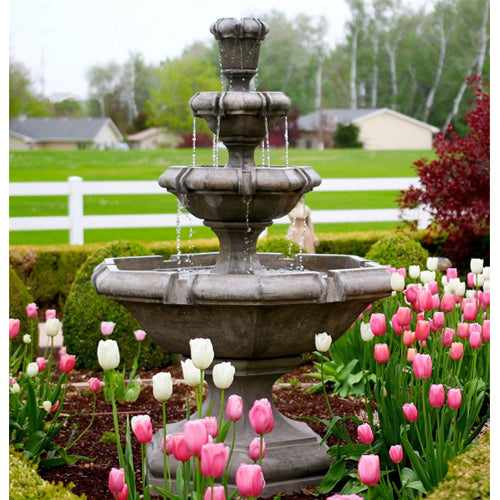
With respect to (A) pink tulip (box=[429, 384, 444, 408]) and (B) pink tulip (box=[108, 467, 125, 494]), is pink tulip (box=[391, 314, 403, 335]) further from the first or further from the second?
(B) pink tulip (box=[108, 467, 125, 494])

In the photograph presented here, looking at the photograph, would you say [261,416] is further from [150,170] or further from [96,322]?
[150,170]

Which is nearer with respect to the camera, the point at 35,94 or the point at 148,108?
the point at 35,94

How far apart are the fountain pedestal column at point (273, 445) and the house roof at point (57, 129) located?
4044cm

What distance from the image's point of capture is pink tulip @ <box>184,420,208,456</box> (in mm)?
2381

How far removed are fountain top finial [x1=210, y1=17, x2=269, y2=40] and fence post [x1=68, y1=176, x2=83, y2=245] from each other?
7.01 m

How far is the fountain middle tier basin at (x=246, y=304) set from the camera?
12.3 feet

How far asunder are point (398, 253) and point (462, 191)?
2.93 m

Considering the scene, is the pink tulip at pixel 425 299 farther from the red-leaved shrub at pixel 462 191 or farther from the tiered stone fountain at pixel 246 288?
the red-leaved shrub at pixel 462 191

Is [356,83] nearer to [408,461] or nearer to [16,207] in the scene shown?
[16,207]

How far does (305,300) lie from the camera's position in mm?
3783

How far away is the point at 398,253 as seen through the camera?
6.67m

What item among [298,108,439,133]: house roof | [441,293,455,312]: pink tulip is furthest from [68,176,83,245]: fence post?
[298,108,439,133]: house roof

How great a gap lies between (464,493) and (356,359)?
2.99 metres
